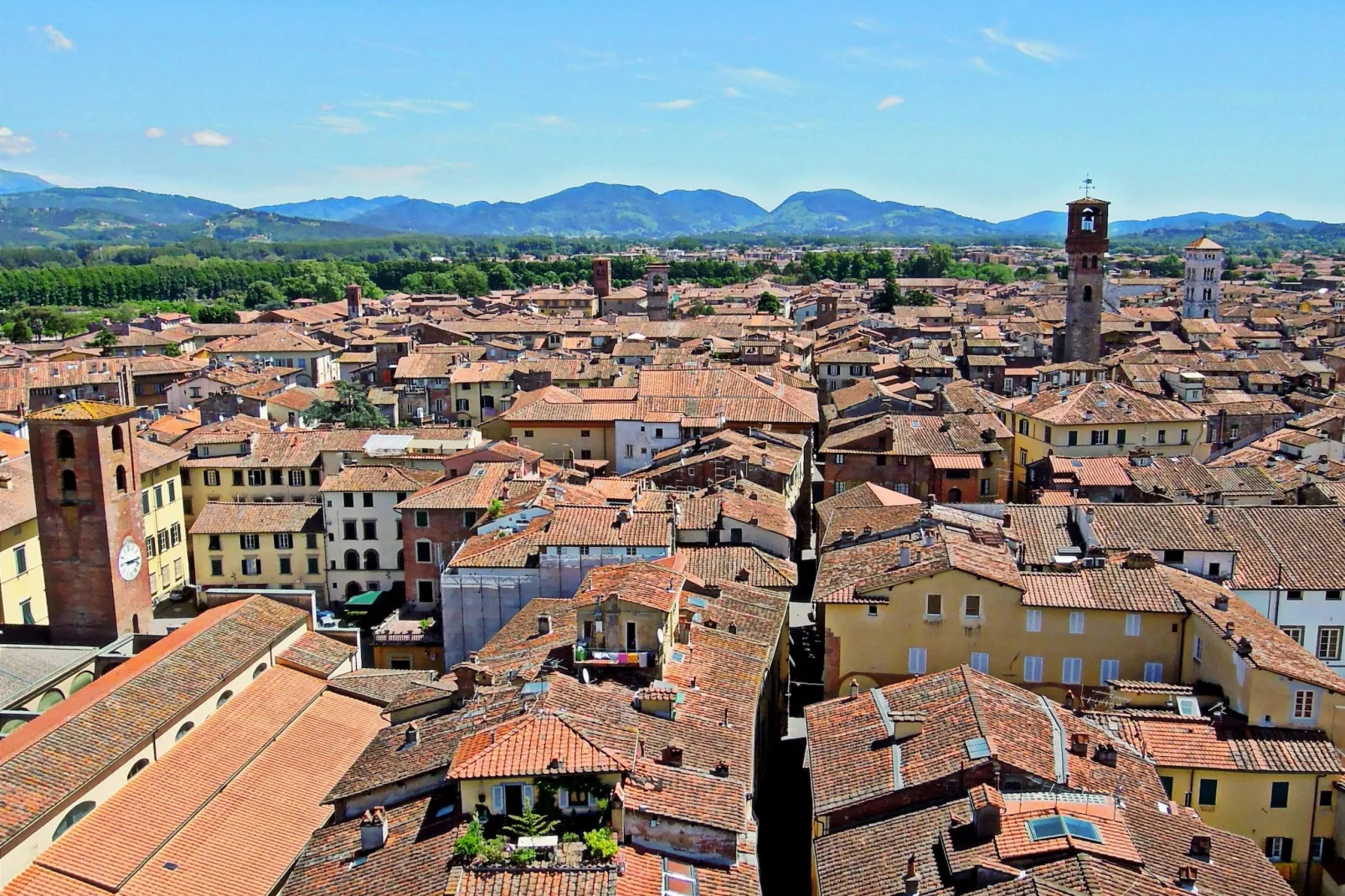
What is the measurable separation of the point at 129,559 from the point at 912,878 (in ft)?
88.7

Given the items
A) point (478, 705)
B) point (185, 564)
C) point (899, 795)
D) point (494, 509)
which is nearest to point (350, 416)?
point (185, 564)

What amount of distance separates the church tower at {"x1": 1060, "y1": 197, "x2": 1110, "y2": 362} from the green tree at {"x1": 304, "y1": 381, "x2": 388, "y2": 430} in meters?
50.1

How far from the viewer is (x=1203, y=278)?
421 ft

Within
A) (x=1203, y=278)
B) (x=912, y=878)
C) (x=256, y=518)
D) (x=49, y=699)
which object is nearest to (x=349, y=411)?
(x=256, y=518)

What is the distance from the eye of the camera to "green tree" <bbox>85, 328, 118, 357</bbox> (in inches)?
4518

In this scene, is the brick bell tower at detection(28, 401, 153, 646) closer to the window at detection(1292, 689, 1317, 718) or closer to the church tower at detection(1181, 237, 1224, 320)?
the window at detection(1292, 689, 1317, 718)

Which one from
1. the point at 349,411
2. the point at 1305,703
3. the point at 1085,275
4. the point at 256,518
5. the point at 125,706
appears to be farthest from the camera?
the point at 1085,275

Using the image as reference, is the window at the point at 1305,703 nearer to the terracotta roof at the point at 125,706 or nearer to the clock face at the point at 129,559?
the terracotta roof at the point at 125,706

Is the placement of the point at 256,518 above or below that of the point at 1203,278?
below

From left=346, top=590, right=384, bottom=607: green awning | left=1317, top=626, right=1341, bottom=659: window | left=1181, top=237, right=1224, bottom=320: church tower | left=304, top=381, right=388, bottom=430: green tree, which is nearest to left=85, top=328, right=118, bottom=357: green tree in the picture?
left=304, top=381, right=388, bottom=430: green tree

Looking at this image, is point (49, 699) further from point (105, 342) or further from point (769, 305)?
point (769, 305)

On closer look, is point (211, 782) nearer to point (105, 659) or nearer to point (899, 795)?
point (105, 659)

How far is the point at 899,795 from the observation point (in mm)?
22125

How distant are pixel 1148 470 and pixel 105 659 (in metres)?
38.1
